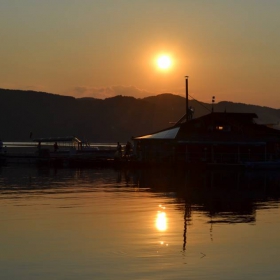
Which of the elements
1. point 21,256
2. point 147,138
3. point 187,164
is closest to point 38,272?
point 21,256

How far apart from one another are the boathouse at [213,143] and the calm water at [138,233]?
27.5 m

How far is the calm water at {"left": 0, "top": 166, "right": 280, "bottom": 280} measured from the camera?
65.6ft

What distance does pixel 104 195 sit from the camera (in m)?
40.8

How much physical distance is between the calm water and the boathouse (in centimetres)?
2749

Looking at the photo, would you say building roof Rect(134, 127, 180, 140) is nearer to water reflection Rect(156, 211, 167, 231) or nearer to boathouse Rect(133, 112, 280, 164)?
boathouse Rect(133, 112, 280, 164)

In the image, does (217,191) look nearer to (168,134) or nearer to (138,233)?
(138,233)

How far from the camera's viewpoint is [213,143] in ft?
240

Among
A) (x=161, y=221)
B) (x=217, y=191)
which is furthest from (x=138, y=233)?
(x=217, y=191)

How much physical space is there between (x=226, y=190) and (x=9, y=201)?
608 inches

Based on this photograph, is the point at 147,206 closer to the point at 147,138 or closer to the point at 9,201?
the point at 9,201

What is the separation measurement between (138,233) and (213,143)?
158ft

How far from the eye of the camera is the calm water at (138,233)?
20.0 meters

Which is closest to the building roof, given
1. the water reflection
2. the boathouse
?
the boathouse

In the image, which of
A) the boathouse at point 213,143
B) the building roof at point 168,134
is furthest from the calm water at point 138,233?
the building roof at point 168,134
